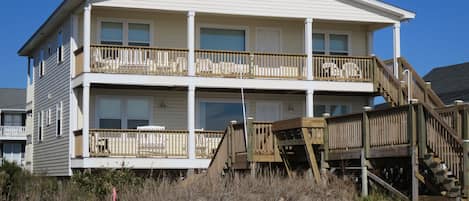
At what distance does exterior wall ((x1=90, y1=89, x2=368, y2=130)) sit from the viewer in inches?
1133

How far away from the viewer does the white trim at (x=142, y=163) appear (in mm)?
25812

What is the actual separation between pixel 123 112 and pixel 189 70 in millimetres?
3256

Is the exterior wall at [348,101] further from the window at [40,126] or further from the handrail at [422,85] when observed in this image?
the window at [40,126]

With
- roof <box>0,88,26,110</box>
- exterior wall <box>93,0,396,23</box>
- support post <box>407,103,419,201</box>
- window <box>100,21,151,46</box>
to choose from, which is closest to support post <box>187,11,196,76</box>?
exterior wall <box>93,0,396,23</box>

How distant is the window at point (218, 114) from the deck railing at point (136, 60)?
284 cm

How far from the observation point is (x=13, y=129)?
6238cm

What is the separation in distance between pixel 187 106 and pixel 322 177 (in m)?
10.7

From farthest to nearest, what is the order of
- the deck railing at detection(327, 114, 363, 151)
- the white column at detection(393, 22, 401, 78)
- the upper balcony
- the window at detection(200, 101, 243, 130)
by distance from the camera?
the window at detection(200, 101, 243, 130), the white column at detection(393, 22, 401, 78), the upper balcony, the deck railing at detection(327, 114, 363, 151)

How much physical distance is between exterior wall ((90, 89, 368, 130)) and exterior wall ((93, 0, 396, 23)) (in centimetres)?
346

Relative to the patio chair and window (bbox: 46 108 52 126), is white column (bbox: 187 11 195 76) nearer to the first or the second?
the patio chair

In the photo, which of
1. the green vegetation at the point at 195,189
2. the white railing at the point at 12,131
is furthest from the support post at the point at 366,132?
the white railing at the point at 12,131

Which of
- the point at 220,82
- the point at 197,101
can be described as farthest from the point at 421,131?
the point at 197,101

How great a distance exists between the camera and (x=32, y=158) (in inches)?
1454

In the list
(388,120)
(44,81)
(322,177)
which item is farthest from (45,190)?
(44,81)
